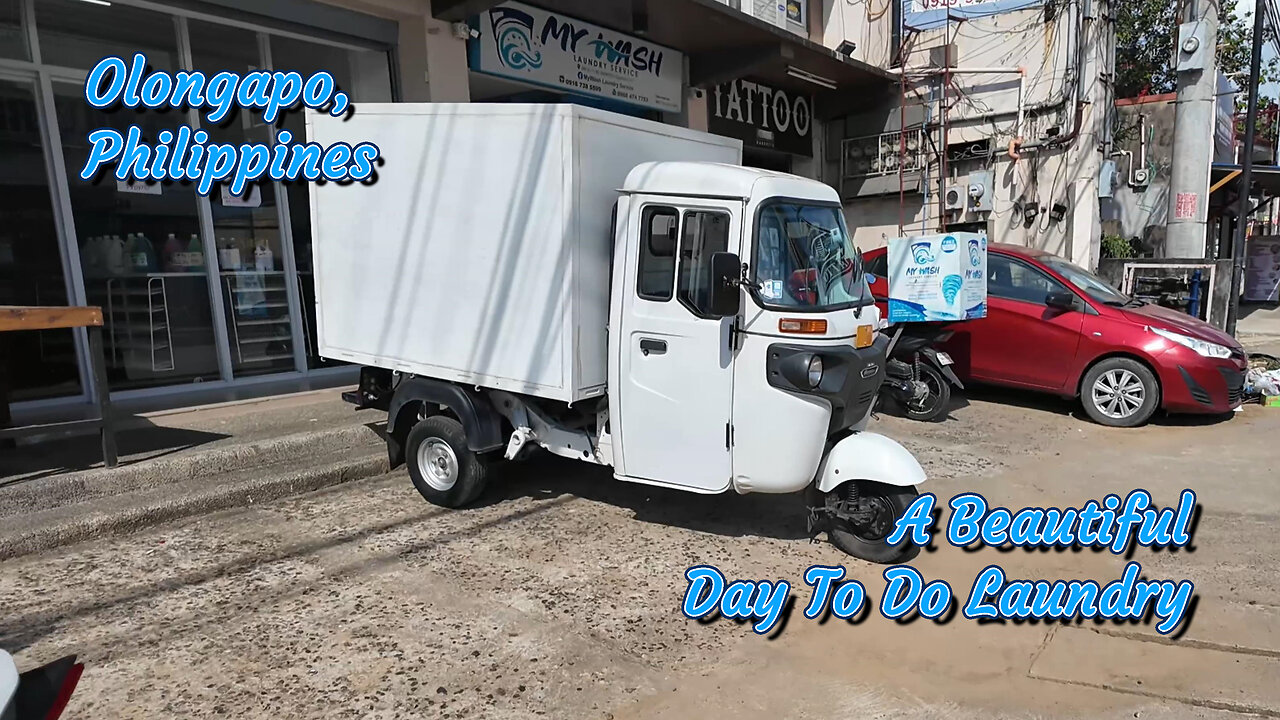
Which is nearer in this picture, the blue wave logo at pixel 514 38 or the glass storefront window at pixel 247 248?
the glass storefront window at pixel 247 248

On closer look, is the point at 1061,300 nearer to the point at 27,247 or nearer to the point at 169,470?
the point at 169,470

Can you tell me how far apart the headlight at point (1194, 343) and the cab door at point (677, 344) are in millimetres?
5463

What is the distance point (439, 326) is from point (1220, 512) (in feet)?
18.2

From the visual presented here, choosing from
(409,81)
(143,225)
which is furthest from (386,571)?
(409,81)

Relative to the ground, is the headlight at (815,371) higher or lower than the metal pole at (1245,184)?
lower

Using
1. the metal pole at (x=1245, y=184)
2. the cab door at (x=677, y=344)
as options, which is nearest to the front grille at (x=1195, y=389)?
the metal pole at (x=1245, y=184)

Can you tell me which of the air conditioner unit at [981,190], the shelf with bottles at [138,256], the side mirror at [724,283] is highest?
the air conditioner unit at [981,190]

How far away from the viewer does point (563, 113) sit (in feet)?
15.0

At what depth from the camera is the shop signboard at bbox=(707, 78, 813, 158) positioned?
1235cm

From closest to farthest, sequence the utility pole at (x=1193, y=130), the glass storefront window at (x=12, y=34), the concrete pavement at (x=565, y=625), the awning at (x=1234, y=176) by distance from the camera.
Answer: the concrete pavement at (x=565, y=625) < the glass storefront window at (x=12, y=34) < the utility pole at (x=1193, y=130) < the awning at (x=1234, y=176)

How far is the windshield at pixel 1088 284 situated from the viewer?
823 cm

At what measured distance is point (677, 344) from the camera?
4695 mm

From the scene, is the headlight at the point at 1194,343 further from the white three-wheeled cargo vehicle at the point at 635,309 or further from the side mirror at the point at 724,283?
the side mirror at the point at 724,283

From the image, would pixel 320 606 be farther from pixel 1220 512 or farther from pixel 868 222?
pixel 868 222
